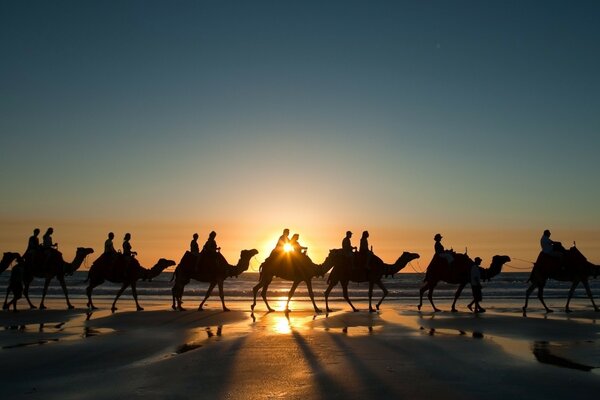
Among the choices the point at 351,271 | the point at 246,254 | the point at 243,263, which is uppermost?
the point at 246,254

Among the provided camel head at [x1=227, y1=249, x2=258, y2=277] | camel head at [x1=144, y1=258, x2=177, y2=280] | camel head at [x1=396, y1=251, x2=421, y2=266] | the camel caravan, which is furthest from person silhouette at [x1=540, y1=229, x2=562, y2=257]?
camel head at [x1=144, y1=258, x2=177, y2=280]

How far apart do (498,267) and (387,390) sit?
55.7 feet

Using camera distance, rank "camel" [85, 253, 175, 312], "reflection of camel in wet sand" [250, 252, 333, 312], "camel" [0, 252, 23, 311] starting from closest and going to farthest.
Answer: "reflection of camel in wet sand" [250, 252, 333, 312] < "camel" [0, 252, 23, 311] < "camel" [85, 253, 175, 312]

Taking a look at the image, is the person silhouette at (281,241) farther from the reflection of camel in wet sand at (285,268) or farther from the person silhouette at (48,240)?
the person silhouette at (48,240)

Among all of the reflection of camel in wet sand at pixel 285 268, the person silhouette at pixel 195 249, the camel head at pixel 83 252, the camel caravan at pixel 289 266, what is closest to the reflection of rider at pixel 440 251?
the camel caravan at pixel 289 266

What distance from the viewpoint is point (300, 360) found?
349 inches

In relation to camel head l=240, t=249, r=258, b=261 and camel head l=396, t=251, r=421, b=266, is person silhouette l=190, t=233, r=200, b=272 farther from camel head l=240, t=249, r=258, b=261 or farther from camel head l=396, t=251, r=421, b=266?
camel head l=396, t=251, r=421, b=266

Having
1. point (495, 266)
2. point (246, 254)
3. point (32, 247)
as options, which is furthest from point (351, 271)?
point (32, 247)

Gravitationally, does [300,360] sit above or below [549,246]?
below

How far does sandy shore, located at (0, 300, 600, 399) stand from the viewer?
6.95 m

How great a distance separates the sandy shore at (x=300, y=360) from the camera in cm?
695

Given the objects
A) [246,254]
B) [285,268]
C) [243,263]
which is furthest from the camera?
[246,254]

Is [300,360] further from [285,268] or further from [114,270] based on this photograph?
[114,270]

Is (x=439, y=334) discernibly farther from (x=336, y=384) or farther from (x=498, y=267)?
(x=498, y=267)
